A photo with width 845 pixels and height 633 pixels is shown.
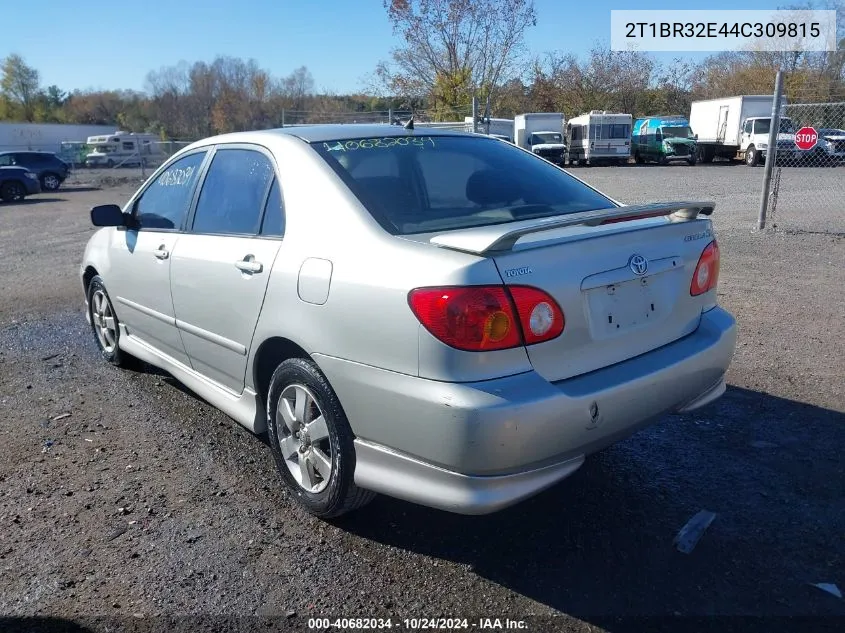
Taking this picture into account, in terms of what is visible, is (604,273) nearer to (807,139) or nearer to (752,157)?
(807,139)

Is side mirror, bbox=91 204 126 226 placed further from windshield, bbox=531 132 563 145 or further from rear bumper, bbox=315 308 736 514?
windshield, bbox=531 132 563 145

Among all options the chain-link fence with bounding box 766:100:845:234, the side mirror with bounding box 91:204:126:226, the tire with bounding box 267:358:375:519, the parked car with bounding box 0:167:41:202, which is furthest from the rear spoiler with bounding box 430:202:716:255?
the parked car with bounding box 0:167:41:202

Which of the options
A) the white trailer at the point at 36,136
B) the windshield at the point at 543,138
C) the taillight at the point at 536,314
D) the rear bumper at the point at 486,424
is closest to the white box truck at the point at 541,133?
the windshield at the point at 543,138

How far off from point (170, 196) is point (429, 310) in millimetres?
2581

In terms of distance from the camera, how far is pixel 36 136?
64500 millimetres

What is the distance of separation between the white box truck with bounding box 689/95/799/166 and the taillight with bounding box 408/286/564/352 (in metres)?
31.0

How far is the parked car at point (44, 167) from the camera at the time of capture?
1120 inches

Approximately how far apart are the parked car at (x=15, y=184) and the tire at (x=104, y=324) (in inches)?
886

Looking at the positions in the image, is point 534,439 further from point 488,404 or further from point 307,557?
point 307,557

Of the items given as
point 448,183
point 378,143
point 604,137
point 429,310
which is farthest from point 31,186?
point 429,310

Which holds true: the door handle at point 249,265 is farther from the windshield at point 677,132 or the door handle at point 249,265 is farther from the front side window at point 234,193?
the windshield at point 677,132

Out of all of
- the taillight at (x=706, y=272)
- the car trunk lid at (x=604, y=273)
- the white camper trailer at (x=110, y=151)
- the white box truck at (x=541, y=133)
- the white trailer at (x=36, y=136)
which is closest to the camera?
the car trunk lid at (x=604, y=273)

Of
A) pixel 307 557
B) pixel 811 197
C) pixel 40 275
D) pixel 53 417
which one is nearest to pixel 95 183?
pixel 40 275

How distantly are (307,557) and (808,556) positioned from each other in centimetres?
197
